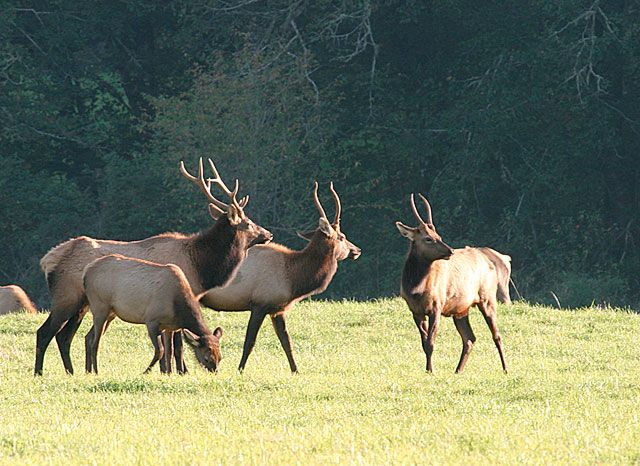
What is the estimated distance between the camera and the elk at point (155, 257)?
13.7m

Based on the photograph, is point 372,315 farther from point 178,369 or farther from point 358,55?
point 358,55

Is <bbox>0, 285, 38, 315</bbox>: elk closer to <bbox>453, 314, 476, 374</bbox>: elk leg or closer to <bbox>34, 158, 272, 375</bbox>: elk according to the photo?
<bbox>34, 158, 272, 375</bbox>: elk

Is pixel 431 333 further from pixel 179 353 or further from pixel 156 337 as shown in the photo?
pixel 156 337

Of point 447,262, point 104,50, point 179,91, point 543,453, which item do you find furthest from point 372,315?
point 104,50

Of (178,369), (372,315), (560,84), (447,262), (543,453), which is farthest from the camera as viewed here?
(560,84)

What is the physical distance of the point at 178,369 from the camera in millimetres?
13547

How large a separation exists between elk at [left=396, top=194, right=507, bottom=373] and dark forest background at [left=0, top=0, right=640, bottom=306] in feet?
47.8

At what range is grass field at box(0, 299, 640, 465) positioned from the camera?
863 centimetres

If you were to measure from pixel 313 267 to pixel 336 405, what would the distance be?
4.16 m

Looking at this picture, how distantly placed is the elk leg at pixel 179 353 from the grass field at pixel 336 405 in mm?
180

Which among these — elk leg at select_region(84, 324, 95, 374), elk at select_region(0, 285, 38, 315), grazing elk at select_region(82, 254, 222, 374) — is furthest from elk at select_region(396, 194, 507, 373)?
elk at select_region(0, 285, 38, 315)

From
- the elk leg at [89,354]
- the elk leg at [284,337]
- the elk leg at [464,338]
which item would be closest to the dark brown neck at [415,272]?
the elk leg at [464,338]

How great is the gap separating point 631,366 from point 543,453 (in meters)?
6.53

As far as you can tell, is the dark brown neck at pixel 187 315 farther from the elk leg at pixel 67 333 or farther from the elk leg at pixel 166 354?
the elk leg at pixel 67 333
